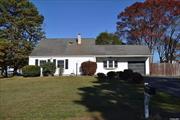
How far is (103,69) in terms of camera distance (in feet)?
139

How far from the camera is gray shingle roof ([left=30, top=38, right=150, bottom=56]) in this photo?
42.7m

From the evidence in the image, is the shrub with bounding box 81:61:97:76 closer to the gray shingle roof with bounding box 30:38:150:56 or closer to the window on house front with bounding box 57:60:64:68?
the gray shingle roof with bounding box 30:38:150:56

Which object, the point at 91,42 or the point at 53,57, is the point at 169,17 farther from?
the point at 53,57

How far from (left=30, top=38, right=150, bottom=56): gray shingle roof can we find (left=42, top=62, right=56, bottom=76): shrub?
2.44 metres

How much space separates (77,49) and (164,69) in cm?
1184

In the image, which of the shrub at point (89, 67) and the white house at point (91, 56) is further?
the white house at point (91, 56)

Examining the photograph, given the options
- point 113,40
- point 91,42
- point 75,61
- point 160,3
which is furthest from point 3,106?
point 113,40

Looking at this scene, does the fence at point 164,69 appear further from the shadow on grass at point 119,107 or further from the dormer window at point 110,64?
the shadow on grass at point 119,107

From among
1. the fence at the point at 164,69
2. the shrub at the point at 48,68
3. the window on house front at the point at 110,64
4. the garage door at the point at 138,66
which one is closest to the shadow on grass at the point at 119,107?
the shrub at the point at 48,68

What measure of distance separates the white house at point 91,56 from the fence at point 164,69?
2.50 metres

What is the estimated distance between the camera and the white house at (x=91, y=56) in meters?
41.9

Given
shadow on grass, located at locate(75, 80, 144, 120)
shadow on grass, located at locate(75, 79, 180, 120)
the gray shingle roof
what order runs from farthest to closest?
the gray shingle roof
shadow on grass, located at locate(75, 80, 144, 120)
shadow on grass, located at locate(75, 79, 180, 120)

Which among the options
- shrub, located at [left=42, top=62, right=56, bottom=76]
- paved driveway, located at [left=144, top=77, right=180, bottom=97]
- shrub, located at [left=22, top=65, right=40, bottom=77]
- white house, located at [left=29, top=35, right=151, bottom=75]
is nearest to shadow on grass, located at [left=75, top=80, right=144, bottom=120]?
paved driveway, located at [left=144, top=77, right=180, bottom=97]

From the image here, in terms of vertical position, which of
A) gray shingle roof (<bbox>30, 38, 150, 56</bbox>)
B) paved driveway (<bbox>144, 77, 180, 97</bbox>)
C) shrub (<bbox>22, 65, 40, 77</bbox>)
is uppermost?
gray shingle roof (<bbox>30, 38, 150, 56</bbox>)
